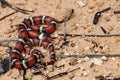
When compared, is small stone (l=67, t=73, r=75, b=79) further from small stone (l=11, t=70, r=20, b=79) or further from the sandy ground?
small stone (l=11, t=70, r=20, b=79)

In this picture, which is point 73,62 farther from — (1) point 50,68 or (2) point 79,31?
(2) point 79,31

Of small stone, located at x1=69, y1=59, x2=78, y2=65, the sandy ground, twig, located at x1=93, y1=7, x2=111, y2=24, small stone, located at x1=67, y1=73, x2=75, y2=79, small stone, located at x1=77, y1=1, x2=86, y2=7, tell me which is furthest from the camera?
small stone, located at x1=77, y1=1, x2=86, y2=7

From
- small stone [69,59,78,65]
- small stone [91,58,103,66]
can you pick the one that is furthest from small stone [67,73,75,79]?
small stone [91,58,103,66]

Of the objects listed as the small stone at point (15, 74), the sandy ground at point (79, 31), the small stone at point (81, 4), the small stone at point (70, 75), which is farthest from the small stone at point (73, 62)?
the small stone at point (81, 4)

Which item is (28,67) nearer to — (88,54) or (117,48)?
(88,54)

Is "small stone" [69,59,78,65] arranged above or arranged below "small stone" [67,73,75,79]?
above

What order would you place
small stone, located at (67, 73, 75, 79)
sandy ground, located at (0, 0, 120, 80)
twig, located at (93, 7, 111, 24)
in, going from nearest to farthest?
small stone, located at (67, 73, 75, 79)
sandy ground, located at (0, 0, 120, 80)
twig, located at (93, 7, 111, 24)

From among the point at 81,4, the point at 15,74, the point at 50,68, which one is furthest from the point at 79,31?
the point at 15,74

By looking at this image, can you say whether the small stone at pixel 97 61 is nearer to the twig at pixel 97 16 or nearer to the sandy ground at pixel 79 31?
the sandy ground at pixel 79 31

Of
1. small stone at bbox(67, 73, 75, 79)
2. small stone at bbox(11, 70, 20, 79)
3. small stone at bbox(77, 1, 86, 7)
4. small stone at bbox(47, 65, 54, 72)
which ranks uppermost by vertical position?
small stone at bbox(77, 1, 86, 7)

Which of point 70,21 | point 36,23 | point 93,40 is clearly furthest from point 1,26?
point 93,40
